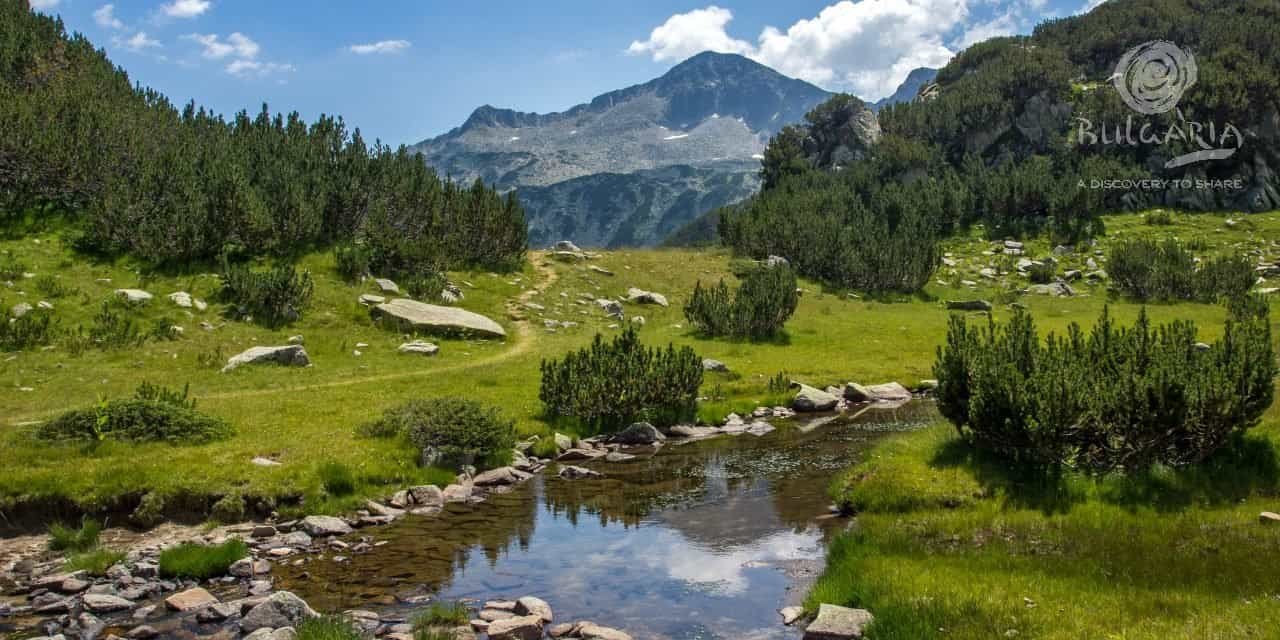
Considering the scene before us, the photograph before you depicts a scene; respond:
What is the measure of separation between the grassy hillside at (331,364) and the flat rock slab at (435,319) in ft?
3.30

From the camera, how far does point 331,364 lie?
3466 cm


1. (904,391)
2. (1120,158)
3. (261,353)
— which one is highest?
(1120,158)

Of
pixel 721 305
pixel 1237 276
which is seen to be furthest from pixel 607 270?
pixel 1237 276

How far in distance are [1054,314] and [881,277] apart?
14.9 meters

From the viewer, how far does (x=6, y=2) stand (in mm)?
69812

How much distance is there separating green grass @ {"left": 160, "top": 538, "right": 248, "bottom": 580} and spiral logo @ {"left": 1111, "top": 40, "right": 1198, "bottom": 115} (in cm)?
12268

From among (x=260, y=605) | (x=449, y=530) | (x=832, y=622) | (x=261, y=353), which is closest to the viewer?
(x=832, y=622)

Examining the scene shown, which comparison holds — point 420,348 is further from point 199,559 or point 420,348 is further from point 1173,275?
point 1173,275

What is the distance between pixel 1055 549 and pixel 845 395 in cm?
2030

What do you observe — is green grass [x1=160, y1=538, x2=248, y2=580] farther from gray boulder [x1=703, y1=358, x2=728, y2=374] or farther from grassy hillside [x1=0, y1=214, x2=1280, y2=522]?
gray boulder [x1=703, y1=358, x2=728, y2=374]

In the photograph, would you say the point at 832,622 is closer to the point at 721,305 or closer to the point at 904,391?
the point at 904,391

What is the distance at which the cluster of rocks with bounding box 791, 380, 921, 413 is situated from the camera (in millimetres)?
31266

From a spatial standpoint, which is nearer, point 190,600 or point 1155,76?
point 190,600

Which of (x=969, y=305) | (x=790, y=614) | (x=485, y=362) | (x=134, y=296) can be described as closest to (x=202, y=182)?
(x=134, y=296)
